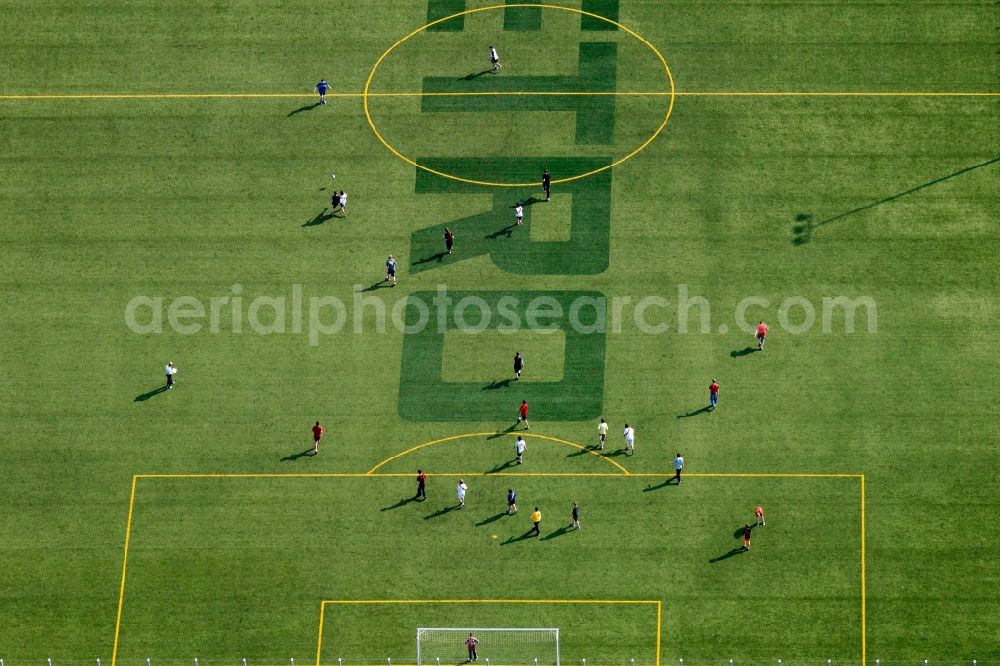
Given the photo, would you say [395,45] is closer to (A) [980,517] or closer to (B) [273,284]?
(B) [273,284]

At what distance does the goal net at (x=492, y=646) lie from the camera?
299 ft

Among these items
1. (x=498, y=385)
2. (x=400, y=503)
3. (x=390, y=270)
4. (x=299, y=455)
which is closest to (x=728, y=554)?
(x=498, y=385)

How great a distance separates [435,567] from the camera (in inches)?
3679

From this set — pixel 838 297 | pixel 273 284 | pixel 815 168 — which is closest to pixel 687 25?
pixel 815 168

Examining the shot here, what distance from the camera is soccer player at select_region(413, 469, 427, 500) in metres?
94.1

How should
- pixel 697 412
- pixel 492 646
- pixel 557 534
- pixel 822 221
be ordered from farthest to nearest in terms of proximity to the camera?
pixel 822 221 < pixel 697 412 < pixel 557 534 < pixel 492 646

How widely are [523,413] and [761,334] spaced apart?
14207mm

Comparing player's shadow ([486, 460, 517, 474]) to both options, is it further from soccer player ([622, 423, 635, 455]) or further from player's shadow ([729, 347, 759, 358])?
player's shadow ([729, 347, 759, 358])

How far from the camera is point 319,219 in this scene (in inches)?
4090

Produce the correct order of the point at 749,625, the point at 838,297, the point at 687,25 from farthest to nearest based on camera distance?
the point at 687,25
the point at 838,297
the point at 749,625

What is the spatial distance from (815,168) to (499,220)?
1901 cm

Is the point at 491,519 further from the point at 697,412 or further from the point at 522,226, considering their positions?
the point at 522,226

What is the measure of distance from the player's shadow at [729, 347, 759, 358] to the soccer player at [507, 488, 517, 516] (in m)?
14.9

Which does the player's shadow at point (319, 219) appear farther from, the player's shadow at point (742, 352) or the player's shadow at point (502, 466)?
the player's shadow at point (742, 352)
